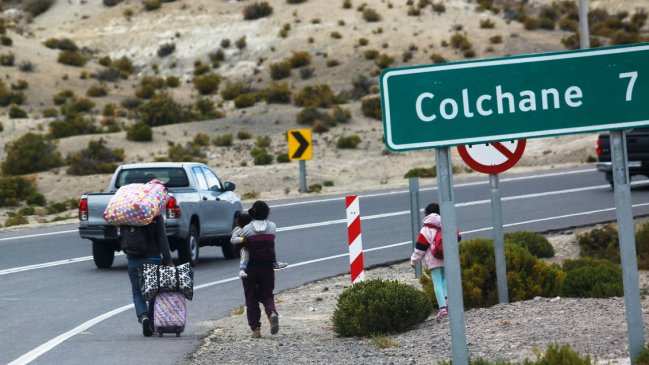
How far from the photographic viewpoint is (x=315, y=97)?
63344 mm

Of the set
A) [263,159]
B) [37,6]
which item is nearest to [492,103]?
[263,159]

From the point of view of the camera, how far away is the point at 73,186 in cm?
4212

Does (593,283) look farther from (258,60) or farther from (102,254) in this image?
(258,60)

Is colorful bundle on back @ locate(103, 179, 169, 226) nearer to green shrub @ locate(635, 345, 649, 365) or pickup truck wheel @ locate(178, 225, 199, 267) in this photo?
green shrub @ locate(635, 345, 649, 365)

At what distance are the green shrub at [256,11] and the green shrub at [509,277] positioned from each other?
72.5 m

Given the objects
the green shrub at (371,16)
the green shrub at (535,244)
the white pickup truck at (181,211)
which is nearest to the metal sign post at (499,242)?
the green shrub at (535,244)

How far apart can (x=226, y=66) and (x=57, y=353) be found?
67168mm

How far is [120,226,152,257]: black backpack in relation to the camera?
500 inches

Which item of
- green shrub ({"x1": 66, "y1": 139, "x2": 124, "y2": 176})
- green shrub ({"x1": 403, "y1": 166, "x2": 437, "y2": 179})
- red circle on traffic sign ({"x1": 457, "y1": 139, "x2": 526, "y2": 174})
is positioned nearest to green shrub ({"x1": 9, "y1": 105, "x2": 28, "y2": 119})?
green shrub ({"x1": 66, "y1": 139, "x2": 124, "y2": 176})

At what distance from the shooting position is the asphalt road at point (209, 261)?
40.8 ft

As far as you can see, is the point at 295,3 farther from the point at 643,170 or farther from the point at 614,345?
the point at 614,345

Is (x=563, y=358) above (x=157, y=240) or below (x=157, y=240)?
below

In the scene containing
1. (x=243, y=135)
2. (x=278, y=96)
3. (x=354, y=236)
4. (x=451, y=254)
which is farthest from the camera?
(x=278, y=96)

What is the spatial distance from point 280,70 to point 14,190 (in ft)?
116
